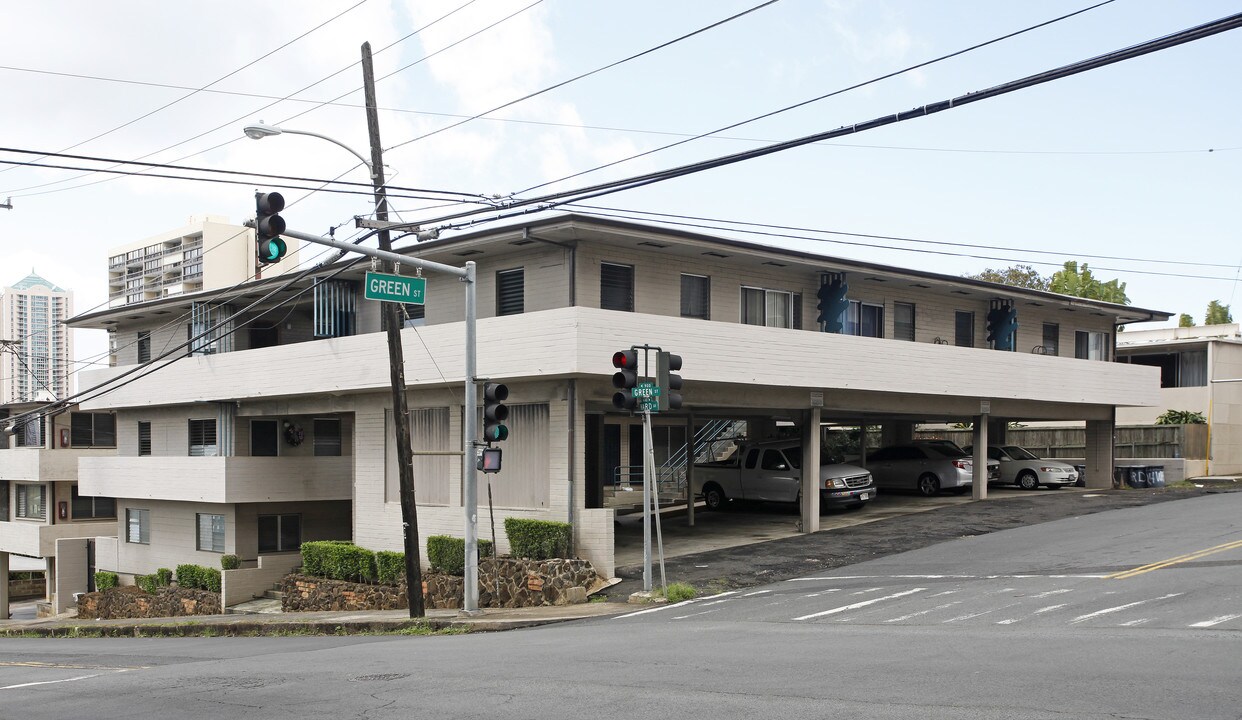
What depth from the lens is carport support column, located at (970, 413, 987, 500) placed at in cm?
3136

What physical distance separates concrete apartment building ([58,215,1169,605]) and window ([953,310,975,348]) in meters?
0.06

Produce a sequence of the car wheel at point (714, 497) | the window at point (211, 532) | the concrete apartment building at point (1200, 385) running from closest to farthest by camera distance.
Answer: the car wheel at point (714, 497) < the window at point (211, 532) < the concrete apartment building at point (1200, 385)

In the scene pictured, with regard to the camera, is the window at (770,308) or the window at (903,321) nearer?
the window at (770,308)

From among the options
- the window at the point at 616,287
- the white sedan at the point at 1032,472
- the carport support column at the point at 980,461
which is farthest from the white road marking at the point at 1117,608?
the white sedan at the point at 1032,472

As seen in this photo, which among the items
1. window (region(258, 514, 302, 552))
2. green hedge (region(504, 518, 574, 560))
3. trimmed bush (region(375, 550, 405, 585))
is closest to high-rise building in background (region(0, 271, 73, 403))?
window (region(258, 514, 302, 552))

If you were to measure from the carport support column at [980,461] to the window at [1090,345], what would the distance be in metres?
7.24

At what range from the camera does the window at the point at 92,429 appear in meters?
46.2

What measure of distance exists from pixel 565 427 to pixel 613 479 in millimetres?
19916

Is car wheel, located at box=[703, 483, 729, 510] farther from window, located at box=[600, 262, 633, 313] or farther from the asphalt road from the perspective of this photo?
the asphalt road

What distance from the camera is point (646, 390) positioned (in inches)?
734

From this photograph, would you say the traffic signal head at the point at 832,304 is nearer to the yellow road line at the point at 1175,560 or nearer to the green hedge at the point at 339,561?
the yellow road line at the point at 1175,560

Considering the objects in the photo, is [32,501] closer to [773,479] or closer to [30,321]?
[773,479]

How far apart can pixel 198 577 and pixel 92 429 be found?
18.3 metres

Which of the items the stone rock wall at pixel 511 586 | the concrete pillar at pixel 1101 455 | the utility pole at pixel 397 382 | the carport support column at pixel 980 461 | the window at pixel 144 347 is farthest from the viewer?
the window at pixel 144 347
